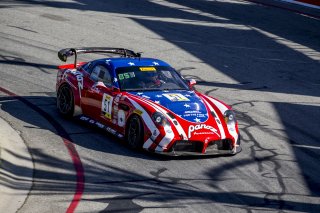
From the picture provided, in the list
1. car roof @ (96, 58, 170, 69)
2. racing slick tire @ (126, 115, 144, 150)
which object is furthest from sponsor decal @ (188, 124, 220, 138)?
car roof @ (96, 58, 170, 69)

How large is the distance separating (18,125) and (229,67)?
29.7 feet

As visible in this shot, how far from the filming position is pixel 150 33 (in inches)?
1086

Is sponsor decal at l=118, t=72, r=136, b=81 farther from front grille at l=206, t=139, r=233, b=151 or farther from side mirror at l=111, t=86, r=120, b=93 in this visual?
front grille at l=206, t=139, r=233, b=151

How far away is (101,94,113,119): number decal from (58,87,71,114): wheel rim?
1.37 m

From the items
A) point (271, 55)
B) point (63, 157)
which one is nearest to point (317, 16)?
point (271, 55)

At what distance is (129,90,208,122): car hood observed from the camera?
547 inches

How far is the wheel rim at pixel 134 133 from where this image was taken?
13.9m

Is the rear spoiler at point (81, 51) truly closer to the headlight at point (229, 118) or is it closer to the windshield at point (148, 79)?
the windshield at point (148, 79)

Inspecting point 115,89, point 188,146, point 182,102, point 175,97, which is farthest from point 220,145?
point 115,89

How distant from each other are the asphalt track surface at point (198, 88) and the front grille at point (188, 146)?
0.72 ft

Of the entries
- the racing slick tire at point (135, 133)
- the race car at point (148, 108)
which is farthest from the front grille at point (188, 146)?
the racing slick tire at point (135, 133)

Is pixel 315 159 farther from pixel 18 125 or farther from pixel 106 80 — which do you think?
pixel 18 125

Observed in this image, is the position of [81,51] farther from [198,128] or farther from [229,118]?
[198,128]

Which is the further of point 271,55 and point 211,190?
point 271,55
